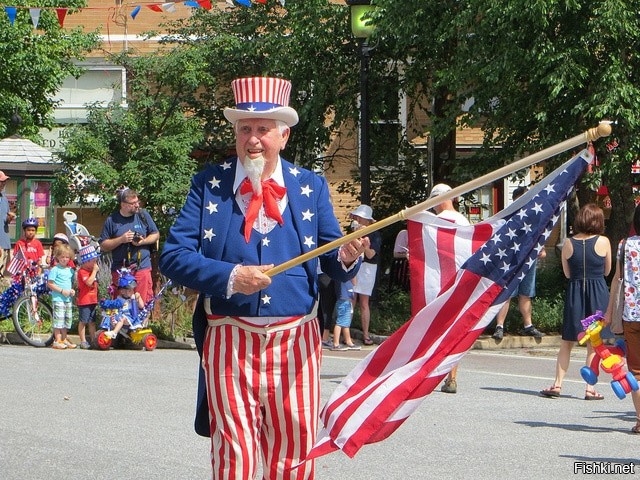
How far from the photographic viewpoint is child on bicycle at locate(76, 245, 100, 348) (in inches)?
573

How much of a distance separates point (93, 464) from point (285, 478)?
109 inches

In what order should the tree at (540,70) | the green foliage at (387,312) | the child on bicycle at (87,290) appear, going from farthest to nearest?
the green foliage at (387,312) → the tree at (540,70) → the child on bicycle at (87,290)

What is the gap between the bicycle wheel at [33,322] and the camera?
14.7 meters

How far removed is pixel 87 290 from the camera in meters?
14.5

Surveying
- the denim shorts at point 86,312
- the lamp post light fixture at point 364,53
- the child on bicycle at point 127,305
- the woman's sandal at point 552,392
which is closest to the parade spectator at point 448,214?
the woman's sandal at point 552,392

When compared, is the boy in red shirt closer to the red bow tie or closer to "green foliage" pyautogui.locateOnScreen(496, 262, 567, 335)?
"green foliage" pyautogui.locateOnScreen(496, 262, 567, 335)

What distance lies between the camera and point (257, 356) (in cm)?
473

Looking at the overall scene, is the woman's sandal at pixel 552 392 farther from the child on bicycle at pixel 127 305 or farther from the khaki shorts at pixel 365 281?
the child on bicycle at pixel 127 305

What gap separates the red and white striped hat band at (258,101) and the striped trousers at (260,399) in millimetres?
875

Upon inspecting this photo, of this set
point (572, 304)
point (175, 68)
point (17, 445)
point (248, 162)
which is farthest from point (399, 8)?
point (248, 162)

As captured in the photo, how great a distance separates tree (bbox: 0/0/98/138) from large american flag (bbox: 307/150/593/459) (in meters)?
21.6

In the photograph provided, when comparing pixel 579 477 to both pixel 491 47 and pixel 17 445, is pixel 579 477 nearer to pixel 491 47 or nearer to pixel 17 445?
pixel 17 445

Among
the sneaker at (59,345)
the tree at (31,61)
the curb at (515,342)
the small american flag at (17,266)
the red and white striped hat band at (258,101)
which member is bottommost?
the sneaker at (59,345)

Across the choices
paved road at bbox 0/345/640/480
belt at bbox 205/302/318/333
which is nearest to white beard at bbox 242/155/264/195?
belt at bbox 205/302/318/333
